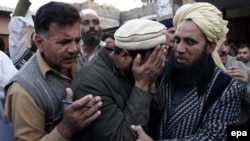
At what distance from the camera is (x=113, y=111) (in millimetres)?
1730

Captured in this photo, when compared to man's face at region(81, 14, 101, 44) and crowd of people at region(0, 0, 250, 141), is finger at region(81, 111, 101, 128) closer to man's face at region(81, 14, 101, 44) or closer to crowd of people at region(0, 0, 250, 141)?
crowd of people at region(0, 0, 250, 141)

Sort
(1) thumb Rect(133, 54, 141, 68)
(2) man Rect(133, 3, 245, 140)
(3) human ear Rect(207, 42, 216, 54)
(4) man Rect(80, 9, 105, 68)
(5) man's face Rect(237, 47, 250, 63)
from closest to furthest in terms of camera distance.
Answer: (1) thumb Rect(133, 54, 141, 68) → (2) man Rect(133, 3, 245, 140) → (3) human ear Rect(207, 42, 216, 54) → (4) man Rect(80, 9, 105, 68) → (5) man's face Rect(237, 47, 250, 63)

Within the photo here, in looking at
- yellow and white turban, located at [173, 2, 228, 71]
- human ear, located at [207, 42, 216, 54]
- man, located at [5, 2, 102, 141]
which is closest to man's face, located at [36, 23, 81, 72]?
man, located at [5, 2, 102, 141]

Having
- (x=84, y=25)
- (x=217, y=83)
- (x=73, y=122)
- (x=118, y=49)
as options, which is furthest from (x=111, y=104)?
(x=84, y=25)

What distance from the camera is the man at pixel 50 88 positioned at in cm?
170

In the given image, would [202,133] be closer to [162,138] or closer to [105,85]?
[162,138]

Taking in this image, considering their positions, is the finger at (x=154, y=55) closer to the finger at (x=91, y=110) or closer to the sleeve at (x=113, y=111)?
the sleeve at (x=113, y=111)

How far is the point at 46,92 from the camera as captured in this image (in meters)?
1.84

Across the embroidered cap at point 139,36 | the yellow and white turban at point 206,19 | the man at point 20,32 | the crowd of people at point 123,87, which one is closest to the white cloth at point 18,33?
the man at point 20,32

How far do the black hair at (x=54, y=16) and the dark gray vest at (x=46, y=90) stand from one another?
232mm

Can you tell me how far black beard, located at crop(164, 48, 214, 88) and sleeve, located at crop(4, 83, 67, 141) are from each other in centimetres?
89

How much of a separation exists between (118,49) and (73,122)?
49 cm

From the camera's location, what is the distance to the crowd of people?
5.70ft

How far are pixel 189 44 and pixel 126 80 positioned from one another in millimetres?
A: 573
